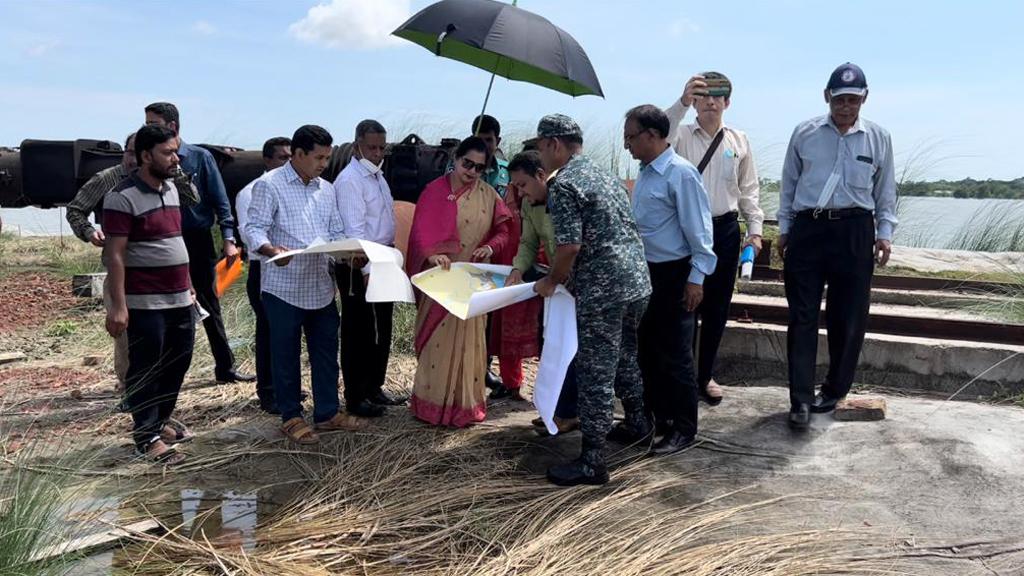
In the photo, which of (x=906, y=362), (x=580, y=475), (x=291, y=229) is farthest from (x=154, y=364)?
(x=906, y=362)

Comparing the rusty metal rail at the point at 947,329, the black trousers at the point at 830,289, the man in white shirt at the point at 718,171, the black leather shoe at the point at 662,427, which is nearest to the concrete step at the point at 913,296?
the rusty metal rail at the point at 947,329

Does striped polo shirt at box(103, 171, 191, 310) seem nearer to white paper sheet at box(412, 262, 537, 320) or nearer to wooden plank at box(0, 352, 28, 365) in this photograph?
white paper sheet at box(412, 262, 537, 320)

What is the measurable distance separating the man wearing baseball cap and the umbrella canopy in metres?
1.27

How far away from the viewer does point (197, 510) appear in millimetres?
3613

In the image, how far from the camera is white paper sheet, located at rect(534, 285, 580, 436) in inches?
151

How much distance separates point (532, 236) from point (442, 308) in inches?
26.6

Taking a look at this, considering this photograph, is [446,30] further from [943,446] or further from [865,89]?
[943,446]

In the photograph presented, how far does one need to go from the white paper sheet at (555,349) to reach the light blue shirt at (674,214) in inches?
23.4

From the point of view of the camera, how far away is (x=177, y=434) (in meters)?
4.54

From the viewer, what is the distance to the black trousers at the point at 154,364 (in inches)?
158

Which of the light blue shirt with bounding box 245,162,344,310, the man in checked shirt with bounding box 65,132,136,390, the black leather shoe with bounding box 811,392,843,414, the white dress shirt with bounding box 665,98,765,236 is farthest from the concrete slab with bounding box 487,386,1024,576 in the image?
the man in checked shirt with bounding box 65,132,136,390

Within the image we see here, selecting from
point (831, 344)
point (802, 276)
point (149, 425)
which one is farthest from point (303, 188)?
point (831, 344)

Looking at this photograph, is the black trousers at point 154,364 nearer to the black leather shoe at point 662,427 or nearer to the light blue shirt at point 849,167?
the black leather shoe at point 662,427

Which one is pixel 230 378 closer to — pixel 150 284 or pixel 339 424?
pixel 339 424
